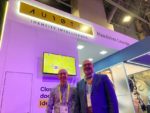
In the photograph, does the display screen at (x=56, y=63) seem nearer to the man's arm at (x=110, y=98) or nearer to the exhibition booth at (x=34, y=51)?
the exhibition booth at (x=34, y=51)

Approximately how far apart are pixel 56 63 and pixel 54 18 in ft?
4.40

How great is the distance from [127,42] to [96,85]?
4937mm

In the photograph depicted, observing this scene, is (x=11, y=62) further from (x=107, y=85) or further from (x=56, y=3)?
(x=56, y=3)

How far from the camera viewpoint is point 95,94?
71.4 inches

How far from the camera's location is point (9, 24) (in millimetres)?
3525

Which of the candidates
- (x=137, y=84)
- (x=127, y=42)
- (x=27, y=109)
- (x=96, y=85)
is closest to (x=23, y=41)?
(x=27, y=109)

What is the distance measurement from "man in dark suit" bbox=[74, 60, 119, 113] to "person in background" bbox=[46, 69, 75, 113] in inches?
15.3

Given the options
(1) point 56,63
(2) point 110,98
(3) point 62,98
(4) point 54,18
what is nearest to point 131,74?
(1) point 56,63

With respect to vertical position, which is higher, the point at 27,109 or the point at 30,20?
the point at 30,20

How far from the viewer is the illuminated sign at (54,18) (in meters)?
3.96

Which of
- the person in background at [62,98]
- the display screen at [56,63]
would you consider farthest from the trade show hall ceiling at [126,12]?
the person in background at [62,98]

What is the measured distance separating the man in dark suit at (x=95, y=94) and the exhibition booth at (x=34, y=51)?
158 cm

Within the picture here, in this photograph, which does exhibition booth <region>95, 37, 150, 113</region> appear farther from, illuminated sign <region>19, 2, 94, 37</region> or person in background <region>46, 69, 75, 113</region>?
person in background <region>46, 69, 75, 113</region>

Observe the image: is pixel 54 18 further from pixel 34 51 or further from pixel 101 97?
pixel 101 97
